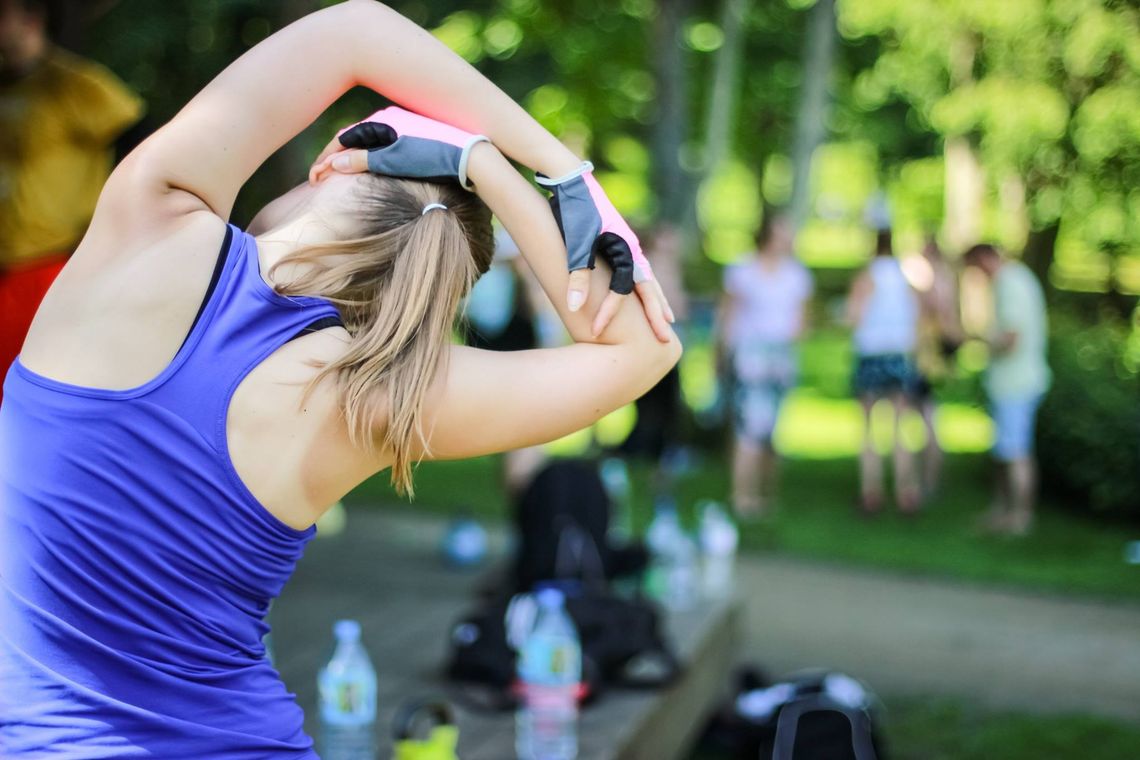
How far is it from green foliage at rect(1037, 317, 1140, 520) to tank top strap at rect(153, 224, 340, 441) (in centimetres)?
913

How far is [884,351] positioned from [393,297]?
832cm

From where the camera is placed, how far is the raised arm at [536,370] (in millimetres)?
1677

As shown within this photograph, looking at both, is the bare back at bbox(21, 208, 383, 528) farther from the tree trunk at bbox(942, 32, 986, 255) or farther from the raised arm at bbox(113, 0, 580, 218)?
the tree trunk at bbox(942, 32, 986, 255)

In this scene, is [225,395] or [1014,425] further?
[1014,425]

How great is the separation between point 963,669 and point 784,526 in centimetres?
309

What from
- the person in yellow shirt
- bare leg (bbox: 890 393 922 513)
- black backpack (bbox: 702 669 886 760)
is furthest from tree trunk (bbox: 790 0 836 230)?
the person in yellow shirt

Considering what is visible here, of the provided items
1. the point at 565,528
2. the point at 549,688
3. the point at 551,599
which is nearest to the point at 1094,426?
the point at 565,528

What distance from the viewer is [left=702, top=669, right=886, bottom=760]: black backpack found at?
13.2 ft

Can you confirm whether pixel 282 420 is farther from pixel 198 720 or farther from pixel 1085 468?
pixel 1085 468

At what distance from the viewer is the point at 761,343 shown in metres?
9.61

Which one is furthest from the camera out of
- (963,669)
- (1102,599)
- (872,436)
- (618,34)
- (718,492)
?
(618,34)

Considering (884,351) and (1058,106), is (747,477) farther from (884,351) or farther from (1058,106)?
(1058,106)

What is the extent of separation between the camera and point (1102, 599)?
765 centimetres

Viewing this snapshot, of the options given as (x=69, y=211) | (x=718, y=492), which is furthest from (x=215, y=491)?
(x=718, y=492)
